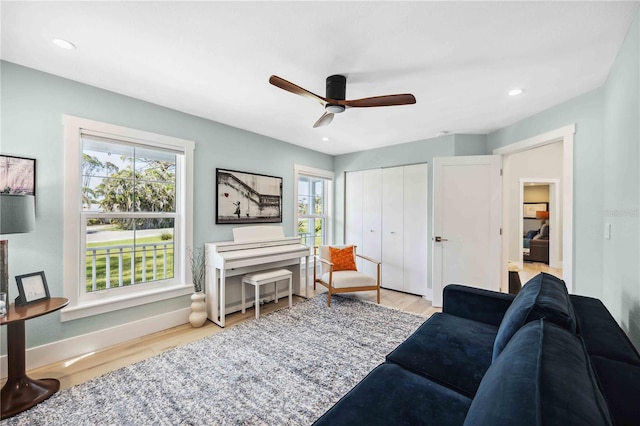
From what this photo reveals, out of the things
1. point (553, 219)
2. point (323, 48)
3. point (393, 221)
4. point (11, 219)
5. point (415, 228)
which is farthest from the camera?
point (553, 219)

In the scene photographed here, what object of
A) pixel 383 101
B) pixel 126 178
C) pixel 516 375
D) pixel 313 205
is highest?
pixel 383 101

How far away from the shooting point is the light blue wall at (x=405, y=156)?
3.75 m

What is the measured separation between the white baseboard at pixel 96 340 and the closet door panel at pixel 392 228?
117 inches

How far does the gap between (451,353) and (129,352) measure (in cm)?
264

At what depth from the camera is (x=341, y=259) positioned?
13.1 ft

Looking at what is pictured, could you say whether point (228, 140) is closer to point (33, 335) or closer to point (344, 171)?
point (344, 171)

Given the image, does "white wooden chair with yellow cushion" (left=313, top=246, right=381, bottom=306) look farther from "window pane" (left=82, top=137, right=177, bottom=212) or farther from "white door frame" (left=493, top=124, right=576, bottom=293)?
"window pane" (left=82, top=137, right=177, bottom=212)

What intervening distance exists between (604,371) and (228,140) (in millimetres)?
3639

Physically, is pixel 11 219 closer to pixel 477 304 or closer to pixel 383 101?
pixel 383 101

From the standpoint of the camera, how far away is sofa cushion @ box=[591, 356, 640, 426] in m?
0.90

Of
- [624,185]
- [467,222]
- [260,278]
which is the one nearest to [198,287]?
[260,278]

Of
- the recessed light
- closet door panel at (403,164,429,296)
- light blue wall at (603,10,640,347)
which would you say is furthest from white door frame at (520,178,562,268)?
the recessed light

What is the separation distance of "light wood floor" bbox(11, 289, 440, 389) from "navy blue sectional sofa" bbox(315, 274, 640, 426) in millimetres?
1993

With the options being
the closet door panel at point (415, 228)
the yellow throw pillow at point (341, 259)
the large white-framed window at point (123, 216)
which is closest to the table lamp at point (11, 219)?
the large white-framed window at point (123, 216)
